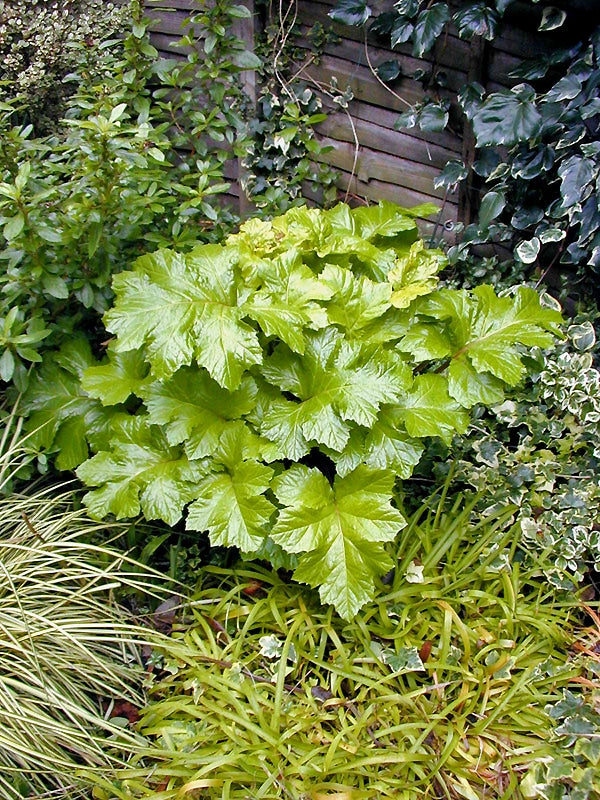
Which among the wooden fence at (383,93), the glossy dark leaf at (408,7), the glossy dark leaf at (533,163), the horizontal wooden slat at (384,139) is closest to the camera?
the glossy dark leaf at (533,163)

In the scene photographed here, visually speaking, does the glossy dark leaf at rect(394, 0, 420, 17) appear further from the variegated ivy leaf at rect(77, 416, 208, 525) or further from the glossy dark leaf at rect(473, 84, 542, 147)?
the variegated ivy leaf at rect(77, 416, 208, 525)

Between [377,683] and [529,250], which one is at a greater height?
[529,250]

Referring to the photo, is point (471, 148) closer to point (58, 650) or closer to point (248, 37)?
point (248, 37)

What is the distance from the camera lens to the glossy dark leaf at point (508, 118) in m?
2.31

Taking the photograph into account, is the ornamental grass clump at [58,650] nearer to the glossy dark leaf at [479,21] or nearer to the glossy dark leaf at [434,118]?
the glossy dark leaf at [434,118]

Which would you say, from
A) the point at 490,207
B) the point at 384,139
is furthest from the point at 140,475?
the point at 384,139

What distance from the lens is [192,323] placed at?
6.12 feet

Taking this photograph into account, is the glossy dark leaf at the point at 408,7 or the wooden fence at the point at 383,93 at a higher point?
the glossy dark leaf at the point at 408,7

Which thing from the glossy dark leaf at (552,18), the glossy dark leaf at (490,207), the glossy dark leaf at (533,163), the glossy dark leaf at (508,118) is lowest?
the glossy dark leaf at (490,207)

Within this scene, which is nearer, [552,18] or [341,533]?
[341,533]

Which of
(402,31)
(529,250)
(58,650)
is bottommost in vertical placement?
(58,650)

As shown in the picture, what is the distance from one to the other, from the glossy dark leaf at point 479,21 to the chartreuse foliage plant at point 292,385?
2.67 feet

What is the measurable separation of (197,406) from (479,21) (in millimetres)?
1631

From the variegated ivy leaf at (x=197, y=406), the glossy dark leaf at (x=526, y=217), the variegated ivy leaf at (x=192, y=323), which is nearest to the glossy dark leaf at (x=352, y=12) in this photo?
the glossy dark leaf at (x=526, y=217)
